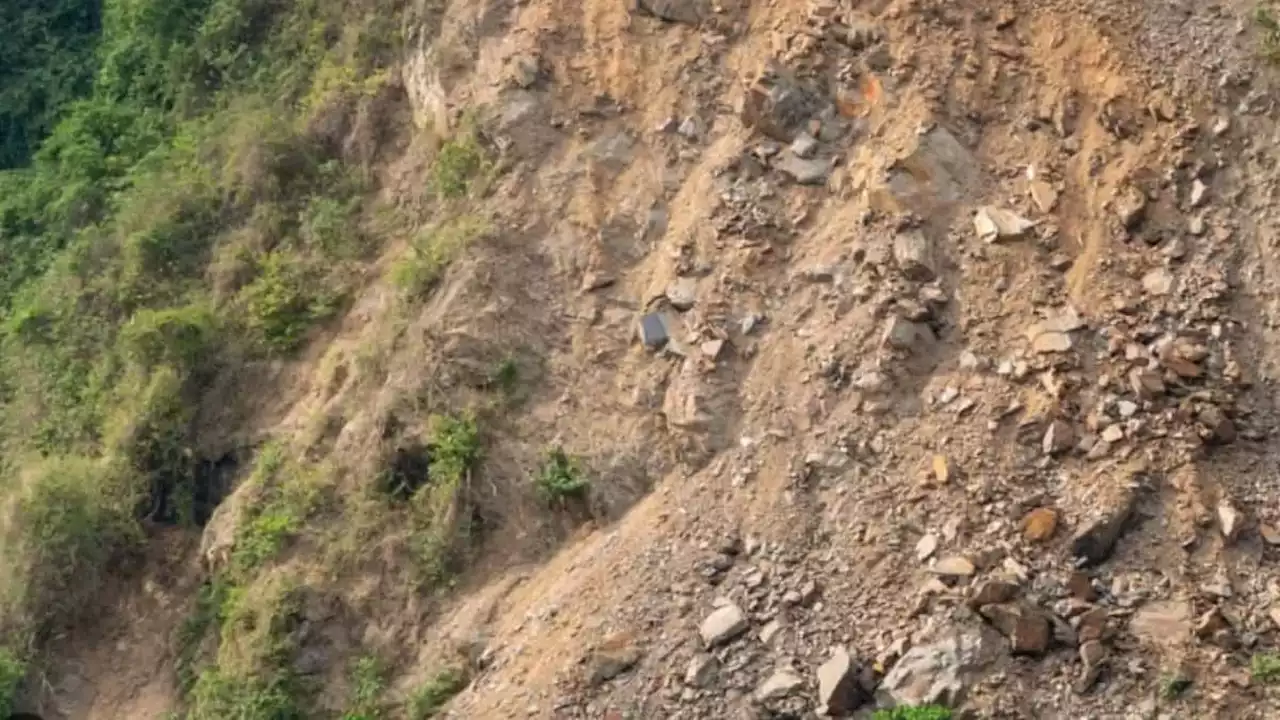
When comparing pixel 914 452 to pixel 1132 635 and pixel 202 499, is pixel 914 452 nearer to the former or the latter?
pixel 1132 635

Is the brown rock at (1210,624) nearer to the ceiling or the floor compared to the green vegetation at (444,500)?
nearer to the floor

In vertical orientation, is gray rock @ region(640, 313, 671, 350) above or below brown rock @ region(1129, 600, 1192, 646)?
above

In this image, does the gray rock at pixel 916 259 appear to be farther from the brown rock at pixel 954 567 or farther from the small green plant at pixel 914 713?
the small green plant at pixel 914 713

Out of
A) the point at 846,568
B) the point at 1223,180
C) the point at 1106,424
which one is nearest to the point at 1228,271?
the point at 1223,180

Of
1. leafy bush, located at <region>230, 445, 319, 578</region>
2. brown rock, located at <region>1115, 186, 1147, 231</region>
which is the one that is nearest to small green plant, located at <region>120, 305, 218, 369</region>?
leafy bush, located at <region>230, 445, 319, 578</region>

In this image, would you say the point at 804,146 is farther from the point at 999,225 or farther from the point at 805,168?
the point at 999,225

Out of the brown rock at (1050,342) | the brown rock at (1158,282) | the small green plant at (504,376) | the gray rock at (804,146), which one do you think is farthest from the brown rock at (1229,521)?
the small green plant at (504,376)

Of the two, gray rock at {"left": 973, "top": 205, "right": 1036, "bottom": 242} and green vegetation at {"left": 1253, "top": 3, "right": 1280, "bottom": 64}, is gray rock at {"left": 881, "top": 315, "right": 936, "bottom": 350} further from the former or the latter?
green vegetation at {"left": 1253, "top": 3, "right": 1280, "bottom": 64}
